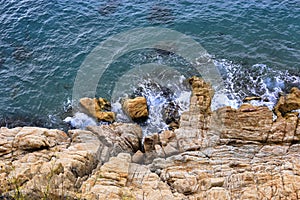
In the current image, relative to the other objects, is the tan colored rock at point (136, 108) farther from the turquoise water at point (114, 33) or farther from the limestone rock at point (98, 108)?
the turquoise water at point (114, 33)

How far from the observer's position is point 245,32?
2627 centimetres

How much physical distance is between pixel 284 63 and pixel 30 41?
20130 mm

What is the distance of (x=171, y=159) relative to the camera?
1543 centimetres

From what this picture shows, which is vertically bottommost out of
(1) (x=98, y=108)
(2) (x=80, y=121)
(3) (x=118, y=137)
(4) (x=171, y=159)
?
(2) (x=80, y=121)

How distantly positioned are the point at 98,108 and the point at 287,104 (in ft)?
38.9

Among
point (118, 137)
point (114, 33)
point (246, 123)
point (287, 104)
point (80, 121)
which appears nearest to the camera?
point (246, 123)

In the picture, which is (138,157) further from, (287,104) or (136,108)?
(287,104)

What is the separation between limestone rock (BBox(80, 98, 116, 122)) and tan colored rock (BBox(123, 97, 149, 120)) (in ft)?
3.48

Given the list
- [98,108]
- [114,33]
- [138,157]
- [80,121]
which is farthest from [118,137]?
[114,33]

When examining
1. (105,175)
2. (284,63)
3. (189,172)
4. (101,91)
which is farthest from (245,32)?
(105,175)

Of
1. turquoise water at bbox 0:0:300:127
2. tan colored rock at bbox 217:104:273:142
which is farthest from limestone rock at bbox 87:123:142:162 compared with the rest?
tan colored rock at bbox 217:104:273:142

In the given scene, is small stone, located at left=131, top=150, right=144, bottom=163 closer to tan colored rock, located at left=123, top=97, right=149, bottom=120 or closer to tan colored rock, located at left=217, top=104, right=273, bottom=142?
tan colored rock, located at left=123, top=97, right=149, bottom=120

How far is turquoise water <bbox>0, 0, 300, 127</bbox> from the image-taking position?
22495mm

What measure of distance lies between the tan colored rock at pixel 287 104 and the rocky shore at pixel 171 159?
56 millimetres
